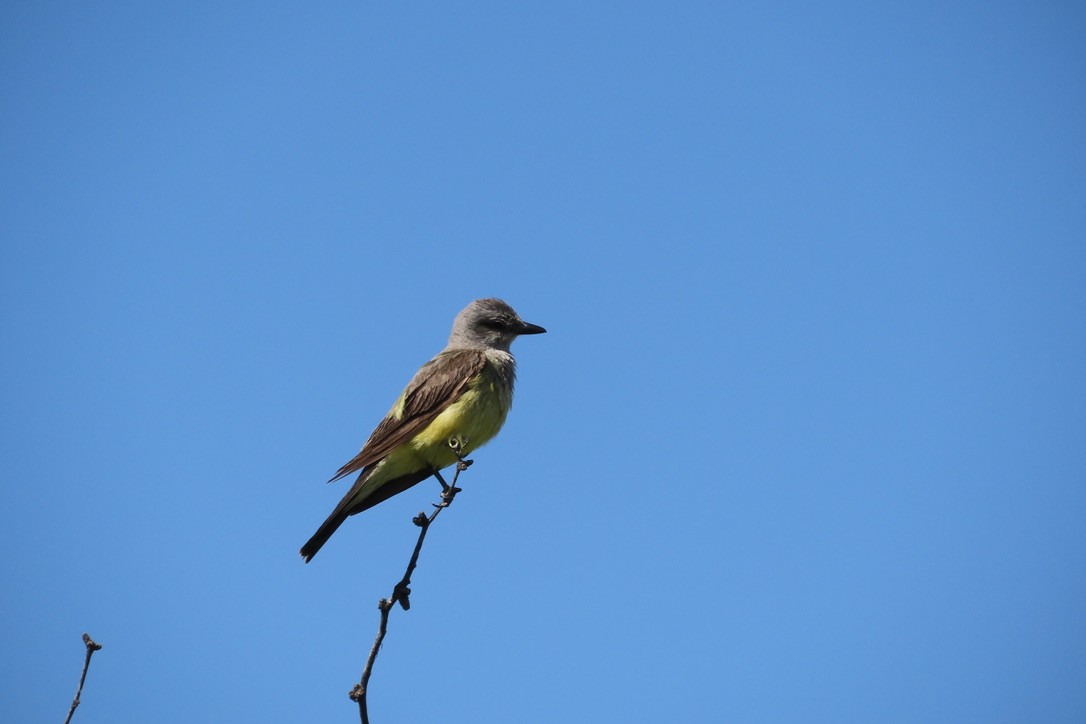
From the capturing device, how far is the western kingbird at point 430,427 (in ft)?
23.4

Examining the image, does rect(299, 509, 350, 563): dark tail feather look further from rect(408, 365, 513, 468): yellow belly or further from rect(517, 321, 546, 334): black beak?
rect(517, 321, 546, 334): black beak

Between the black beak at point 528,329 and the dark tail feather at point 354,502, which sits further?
the black beak at point 528,329

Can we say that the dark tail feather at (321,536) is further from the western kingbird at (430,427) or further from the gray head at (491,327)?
the gray head at (491,327)

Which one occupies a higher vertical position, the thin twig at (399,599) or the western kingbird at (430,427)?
the western kingbird at (430,427)

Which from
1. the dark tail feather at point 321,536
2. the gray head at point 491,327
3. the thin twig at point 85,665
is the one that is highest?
the gray head at point 491,327

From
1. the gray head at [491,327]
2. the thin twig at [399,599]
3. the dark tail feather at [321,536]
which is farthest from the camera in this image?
the gray head at [491,327]

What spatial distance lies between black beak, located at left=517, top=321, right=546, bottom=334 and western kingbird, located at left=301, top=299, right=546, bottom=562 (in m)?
0.66

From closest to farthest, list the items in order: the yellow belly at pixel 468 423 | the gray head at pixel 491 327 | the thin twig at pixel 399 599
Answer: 1. the thin twig at pixel 399 599
2. the yellow belly at pixel 468 423
3. the gray head at pixel 491 327

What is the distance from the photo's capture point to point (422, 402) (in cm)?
748

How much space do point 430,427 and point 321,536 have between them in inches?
47.6

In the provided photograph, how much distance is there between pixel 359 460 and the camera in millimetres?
7059

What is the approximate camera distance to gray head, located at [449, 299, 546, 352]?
8734 millimetres

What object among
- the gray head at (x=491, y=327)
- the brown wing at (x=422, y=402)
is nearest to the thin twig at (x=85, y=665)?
the brown wing at (x=422, y=402)

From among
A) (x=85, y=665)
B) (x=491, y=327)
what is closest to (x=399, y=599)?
(x=85, y=665)
